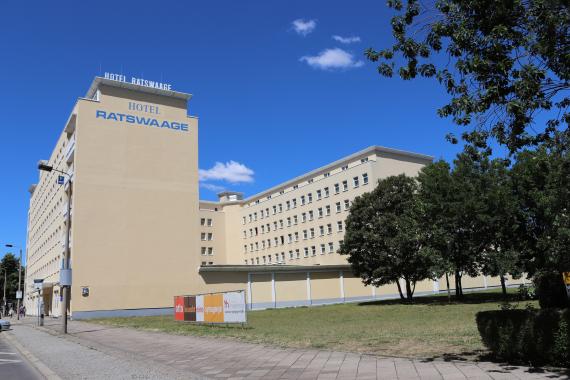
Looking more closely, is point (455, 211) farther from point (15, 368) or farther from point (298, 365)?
point (15, 368)

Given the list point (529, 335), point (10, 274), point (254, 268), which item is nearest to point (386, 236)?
point (254, 268)

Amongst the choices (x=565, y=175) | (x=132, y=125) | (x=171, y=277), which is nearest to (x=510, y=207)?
(x=565, y=175)

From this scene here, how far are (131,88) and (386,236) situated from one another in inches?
1188

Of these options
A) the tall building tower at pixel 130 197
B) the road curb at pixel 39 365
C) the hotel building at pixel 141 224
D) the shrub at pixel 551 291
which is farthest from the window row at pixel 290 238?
the shrub at pixel 551 291

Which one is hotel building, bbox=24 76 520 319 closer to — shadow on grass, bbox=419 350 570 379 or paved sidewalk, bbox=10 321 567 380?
paved sidewalk, bbox=10 321 567 380

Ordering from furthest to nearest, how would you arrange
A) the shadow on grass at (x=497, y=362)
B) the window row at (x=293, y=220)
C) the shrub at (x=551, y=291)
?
the window row at (x=293, y=220), the shrub at (x=551, y=291), the shadow on grass at (x=497, y=362)

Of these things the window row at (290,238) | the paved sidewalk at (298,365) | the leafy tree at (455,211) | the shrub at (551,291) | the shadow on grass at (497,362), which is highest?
the window row at (290,238)

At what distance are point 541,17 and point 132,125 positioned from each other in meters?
48.7

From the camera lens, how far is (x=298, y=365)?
10656 millimetres

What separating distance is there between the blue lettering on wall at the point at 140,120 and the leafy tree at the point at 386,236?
2211 cm

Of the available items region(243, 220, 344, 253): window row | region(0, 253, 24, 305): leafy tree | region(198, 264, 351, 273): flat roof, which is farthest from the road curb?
region(0, 253, 24, 305): leafy tree

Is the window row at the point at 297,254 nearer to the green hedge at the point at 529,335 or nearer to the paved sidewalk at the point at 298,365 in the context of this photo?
the paved sidewalk at the point at 298,365

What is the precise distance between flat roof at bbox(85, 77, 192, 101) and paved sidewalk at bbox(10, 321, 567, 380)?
40.6 meters

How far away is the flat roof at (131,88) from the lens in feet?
167
